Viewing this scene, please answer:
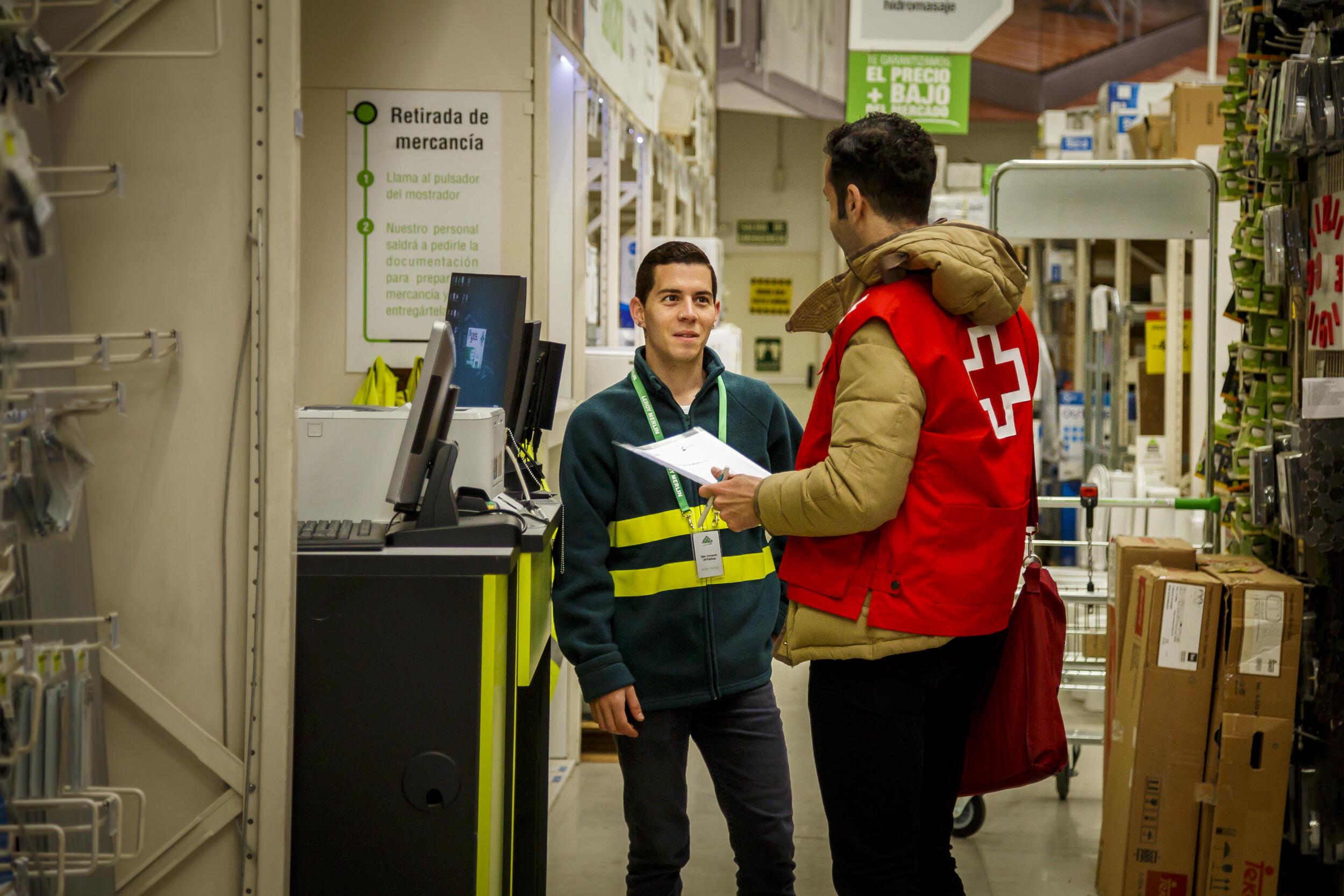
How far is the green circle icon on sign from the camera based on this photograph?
3.44m

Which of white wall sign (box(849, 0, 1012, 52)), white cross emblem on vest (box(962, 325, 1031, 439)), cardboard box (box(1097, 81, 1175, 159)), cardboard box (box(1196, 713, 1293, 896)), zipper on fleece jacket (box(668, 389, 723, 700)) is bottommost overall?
cardboard box (box(1196, 713, 1293, 896))

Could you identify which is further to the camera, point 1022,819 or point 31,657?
point 1022,819

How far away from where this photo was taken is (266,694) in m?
1.97

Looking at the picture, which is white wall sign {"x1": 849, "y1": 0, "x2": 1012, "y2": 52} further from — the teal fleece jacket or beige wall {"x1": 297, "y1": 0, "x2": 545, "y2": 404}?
the teal fleece jacket

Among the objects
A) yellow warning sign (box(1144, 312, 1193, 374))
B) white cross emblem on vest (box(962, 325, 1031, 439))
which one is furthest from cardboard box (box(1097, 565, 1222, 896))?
yellow warning sign (box(1144, 312, 1193, 374))

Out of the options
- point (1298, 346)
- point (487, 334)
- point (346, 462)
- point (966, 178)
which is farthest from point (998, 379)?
point (966, 178)

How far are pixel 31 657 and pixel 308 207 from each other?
2276 millimetres

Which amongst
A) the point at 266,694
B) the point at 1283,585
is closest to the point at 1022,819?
the point at 1283,585

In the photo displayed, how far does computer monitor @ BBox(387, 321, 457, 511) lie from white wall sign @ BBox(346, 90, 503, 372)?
4.42 feet

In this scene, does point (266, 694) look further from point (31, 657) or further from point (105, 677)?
point (31, 657)

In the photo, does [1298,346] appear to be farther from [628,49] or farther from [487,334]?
[628,49]

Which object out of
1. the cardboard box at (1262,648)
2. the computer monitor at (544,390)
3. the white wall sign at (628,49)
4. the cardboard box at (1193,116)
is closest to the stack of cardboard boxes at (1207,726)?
the cardboard box at (1262,648)

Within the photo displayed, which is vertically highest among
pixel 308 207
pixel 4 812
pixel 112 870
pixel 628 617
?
pixel 308 207

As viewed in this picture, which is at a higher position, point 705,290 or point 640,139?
point 640,139
